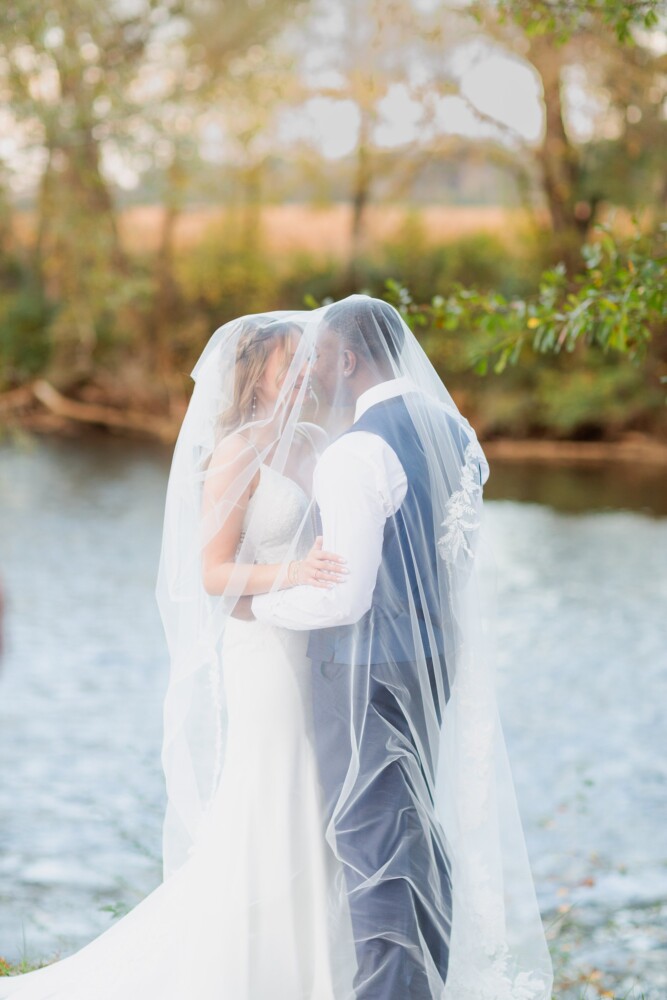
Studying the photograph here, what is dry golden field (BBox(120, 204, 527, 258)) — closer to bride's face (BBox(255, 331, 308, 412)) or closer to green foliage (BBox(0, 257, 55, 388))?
green foliage (BBox(0, 257, 55, 388))

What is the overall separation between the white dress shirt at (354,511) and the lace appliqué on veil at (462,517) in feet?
0.62

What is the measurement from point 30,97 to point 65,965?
31.4 feet

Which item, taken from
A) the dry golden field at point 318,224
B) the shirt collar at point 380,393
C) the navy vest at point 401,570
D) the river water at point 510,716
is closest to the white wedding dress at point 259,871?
Answer: the navy vest at point 401,570

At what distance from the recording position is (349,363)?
2.83m

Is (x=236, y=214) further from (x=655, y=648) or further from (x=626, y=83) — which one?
(x=655, y=648)

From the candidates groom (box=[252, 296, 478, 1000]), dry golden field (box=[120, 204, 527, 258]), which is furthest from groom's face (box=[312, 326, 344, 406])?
dry golden field (box=[120, 204, 527, 258])

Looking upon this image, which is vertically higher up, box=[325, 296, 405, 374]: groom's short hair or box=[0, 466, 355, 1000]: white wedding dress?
box=[325, 296, 405, 374]: groom's short hair

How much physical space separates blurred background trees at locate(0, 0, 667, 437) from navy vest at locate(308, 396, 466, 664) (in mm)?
8463

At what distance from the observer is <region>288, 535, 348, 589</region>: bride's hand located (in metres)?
2.69

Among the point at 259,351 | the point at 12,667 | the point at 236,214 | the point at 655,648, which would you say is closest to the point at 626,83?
the point at 236,214

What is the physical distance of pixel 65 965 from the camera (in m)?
3.16

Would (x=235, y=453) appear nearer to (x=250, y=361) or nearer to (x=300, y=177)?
(x=250, y=361)

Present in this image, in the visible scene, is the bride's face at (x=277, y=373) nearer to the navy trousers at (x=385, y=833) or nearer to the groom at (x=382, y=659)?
the groom at (x=382, y=659)

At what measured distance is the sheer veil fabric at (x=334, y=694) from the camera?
2777mm
